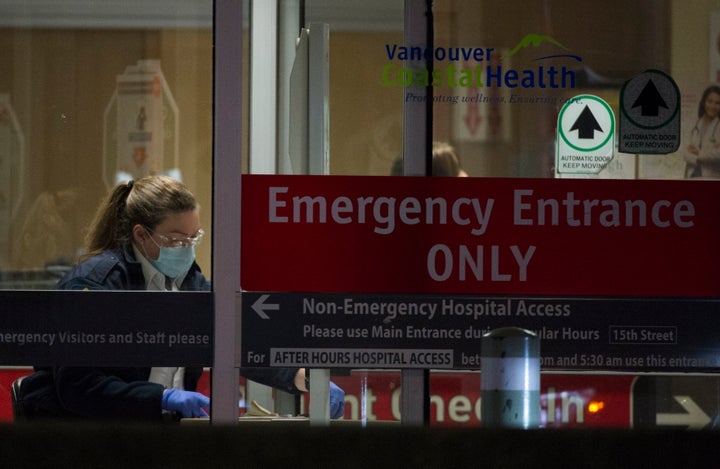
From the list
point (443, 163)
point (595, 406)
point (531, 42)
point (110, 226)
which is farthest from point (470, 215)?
point (110, 226)

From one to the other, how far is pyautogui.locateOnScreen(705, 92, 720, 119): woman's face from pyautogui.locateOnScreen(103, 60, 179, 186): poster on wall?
7.66 feet

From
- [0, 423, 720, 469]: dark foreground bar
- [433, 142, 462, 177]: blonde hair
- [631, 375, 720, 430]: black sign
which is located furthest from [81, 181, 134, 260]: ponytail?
[0, 423, 720, 469]: dark foreground bar

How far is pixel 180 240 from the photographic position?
600 cm

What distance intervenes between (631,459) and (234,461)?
0.76m

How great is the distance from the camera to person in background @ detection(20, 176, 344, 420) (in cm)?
591

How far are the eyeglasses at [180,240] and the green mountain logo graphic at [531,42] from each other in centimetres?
155

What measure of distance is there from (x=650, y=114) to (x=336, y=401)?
185cm

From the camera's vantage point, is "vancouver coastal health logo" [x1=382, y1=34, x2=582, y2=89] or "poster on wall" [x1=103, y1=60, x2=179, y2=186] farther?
"poster on wall" [x1=103, y1=60, x2=179, y2=186]

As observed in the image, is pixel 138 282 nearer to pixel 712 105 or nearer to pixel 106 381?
pixel 106 381

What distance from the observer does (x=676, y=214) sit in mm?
5801

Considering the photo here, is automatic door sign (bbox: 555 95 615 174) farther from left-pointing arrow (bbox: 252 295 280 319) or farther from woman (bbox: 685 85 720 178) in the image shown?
left-pointing arrow (bbox: 252 295 280 319)

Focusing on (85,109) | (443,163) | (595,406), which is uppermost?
(85,109)

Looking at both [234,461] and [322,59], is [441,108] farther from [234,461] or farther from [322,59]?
[234,461]

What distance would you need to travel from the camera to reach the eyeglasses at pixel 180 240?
5.96 meters
